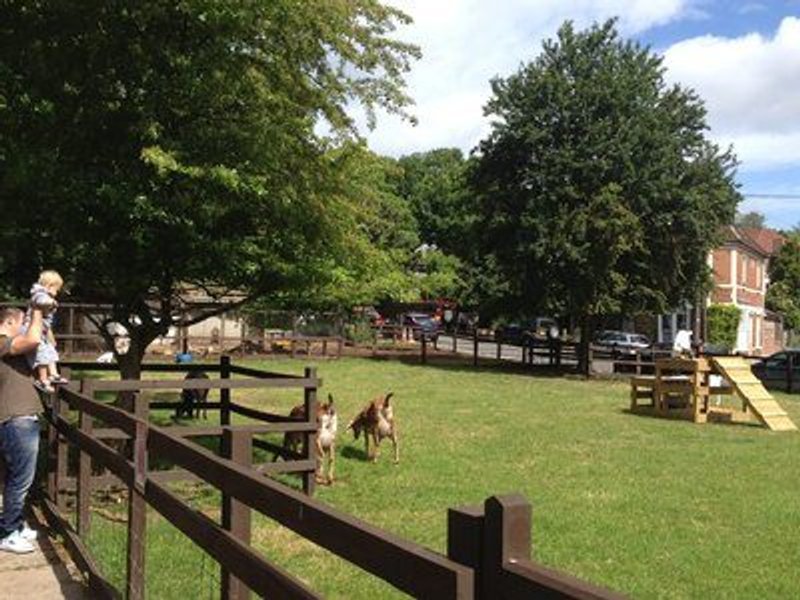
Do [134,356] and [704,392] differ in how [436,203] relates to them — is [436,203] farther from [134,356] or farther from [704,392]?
[134,356]

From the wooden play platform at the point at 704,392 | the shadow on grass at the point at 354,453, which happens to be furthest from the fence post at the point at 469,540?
the wooden play platform at the point at 704,392

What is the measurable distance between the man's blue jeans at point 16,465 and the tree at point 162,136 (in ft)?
8.32

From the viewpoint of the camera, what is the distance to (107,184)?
8859 mm

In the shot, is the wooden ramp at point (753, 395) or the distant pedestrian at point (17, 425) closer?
the distant pedestrian at point (17, 425)

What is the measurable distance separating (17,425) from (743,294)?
5939cm

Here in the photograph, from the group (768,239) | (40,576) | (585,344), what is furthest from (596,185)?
(768,239)

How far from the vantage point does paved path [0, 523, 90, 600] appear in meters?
5.89

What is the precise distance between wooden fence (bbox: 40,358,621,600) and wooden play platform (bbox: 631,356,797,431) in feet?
46.6

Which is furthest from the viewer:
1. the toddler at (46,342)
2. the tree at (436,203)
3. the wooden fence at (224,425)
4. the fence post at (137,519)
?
the tree at (436,203)

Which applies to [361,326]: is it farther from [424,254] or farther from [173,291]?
[173,291]

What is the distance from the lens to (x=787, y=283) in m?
73.9

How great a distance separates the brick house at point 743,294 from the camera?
5822cm

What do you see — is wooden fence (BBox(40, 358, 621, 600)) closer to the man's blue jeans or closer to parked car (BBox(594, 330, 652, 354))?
the man's blue jeans

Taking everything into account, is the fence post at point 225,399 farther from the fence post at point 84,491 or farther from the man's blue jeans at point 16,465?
the man's blue jeans at point 16,465
